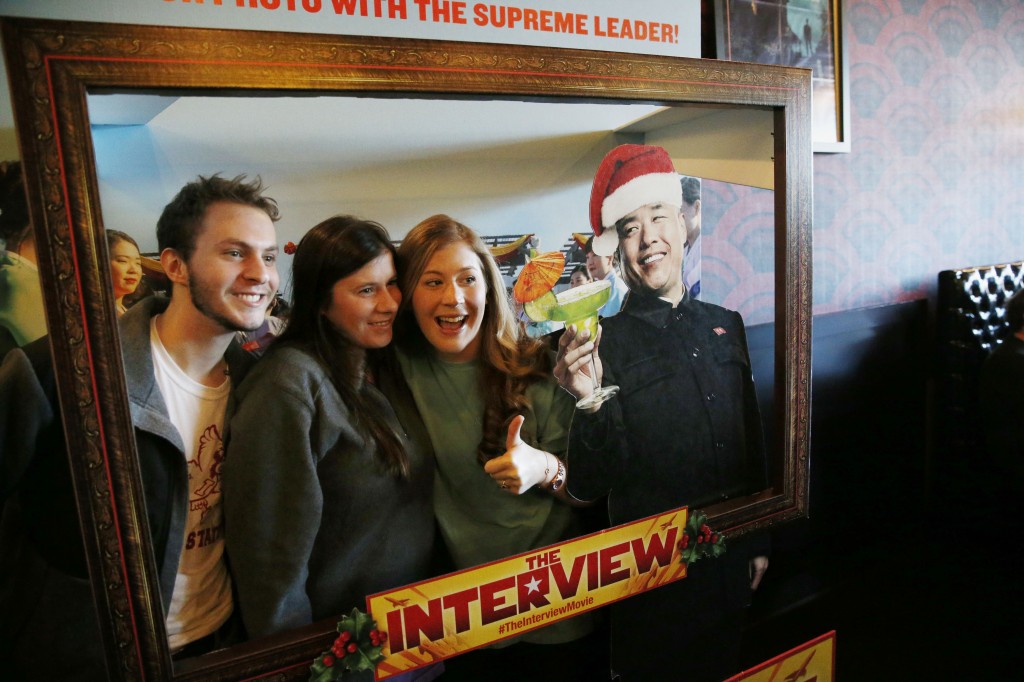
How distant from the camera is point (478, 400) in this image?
1284mm

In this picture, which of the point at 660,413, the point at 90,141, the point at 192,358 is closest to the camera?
the point at 90,141

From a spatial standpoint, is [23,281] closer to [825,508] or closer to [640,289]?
[640,289]

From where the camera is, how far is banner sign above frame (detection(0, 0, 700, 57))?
1.08 metres

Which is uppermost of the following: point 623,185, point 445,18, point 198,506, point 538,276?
point 445,18

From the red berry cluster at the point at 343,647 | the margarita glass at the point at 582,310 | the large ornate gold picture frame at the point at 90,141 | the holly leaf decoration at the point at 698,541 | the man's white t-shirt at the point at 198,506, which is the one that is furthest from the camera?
the holly leaf decoration at the point at 698,541

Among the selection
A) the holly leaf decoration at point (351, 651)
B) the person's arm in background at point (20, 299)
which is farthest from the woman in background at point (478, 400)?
the person's arm in background at point (20, 299)

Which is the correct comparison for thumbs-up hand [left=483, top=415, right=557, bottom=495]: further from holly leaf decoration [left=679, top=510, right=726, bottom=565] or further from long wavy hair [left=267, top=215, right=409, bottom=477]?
holly leaf decoration [left=679, top=510, right=726, bottom=565]

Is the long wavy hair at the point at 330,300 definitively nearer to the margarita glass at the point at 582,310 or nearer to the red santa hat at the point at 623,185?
the margarita glass at the point at 582,310

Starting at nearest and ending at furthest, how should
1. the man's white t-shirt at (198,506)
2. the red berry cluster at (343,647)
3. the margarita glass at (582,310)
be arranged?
the man's white t-shirt at (198,506) → the red berry cluster at (343,647) → the margarita glass at (582,310)

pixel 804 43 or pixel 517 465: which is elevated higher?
pixel 804 43

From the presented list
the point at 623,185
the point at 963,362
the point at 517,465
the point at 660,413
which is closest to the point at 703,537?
the point at 660,413

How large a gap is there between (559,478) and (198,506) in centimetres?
65

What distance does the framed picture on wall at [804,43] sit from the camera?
1750mm

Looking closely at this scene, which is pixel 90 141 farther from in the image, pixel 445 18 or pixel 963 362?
pixel 963 362
